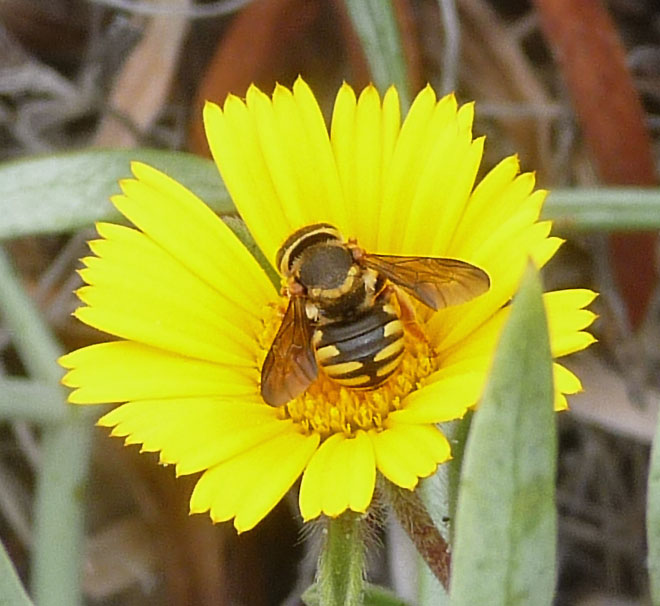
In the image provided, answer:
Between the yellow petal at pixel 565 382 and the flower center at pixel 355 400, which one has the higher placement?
the flower center at pixel 355 400

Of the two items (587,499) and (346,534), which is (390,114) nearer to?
(346,534)

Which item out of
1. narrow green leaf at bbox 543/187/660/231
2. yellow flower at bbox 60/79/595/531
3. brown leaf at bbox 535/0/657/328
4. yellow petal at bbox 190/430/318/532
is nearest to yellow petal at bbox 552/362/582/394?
yellow flower at bbox 60/79/595/531

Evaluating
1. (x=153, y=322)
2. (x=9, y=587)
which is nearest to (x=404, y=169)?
(x=153, y=322)

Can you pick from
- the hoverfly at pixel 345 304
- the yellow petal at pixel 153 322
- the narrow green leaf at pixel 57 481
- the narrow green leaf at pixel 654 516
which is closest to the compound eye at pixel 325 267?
the hoverfly at pixel 345 304

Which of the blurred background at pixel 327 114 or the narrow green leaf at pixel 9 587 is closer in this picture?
the narrow green leaf at pixel 9 587

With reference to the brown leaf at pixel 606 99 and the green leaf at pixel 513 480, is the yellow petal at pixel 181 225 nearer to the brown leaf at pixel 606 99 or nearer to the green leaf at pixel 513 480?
the green leaf at pixel 513 480

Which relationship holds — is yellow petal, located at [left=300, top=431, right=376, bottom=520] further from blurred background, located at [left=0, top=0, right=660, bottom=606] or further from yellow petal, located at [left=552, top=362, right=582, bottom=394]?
blurred background, located at [left=0, top=0, right=660, bottom=606]
